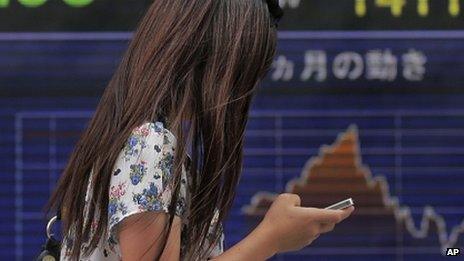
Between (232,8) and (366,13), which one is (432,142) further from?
(232,8)

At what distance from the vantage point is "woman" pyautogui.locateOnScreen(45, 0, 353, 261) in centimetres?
209

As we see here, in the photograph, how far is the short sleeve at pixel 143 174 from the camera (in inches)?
81.7

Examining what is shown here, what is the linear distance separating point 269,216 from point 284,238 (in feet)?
0.17

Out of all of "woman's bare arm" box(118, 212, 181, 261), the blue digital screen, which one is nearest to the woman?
"woman's bare arm" box(118, 212, 181, 261)

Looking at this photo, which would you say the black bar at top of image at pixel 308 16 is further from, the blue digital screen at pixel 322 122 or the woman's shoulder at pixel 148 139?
the woman's shoulder at pixel 148 139

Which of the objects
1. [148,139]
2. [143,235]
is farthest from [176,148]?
[143,235]

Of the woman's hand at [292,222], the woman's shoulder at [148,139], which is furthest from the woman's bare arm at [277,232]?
the woman's shoulder at [148,139]

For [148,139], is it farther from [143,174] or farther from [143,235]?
[143,235]

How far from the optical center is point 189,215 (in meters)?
2.19

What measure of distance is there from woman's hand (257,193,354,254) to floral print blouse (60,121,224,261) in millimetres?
194

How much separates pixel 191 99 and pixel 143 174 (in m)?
0.17

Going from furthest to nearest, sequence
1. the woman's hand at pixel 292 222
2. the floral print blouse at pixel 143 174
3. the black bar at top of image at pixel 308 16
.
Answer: the black bar at top of image at pixel 308 16, the woman's hand at pixel 292 222, the floral print blouse at pixel 143 174

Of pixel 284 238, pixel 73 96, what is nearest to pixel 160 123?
pixel 284 238

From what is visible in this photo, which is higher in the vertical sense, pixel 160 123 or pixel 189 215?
pixel 160 123
